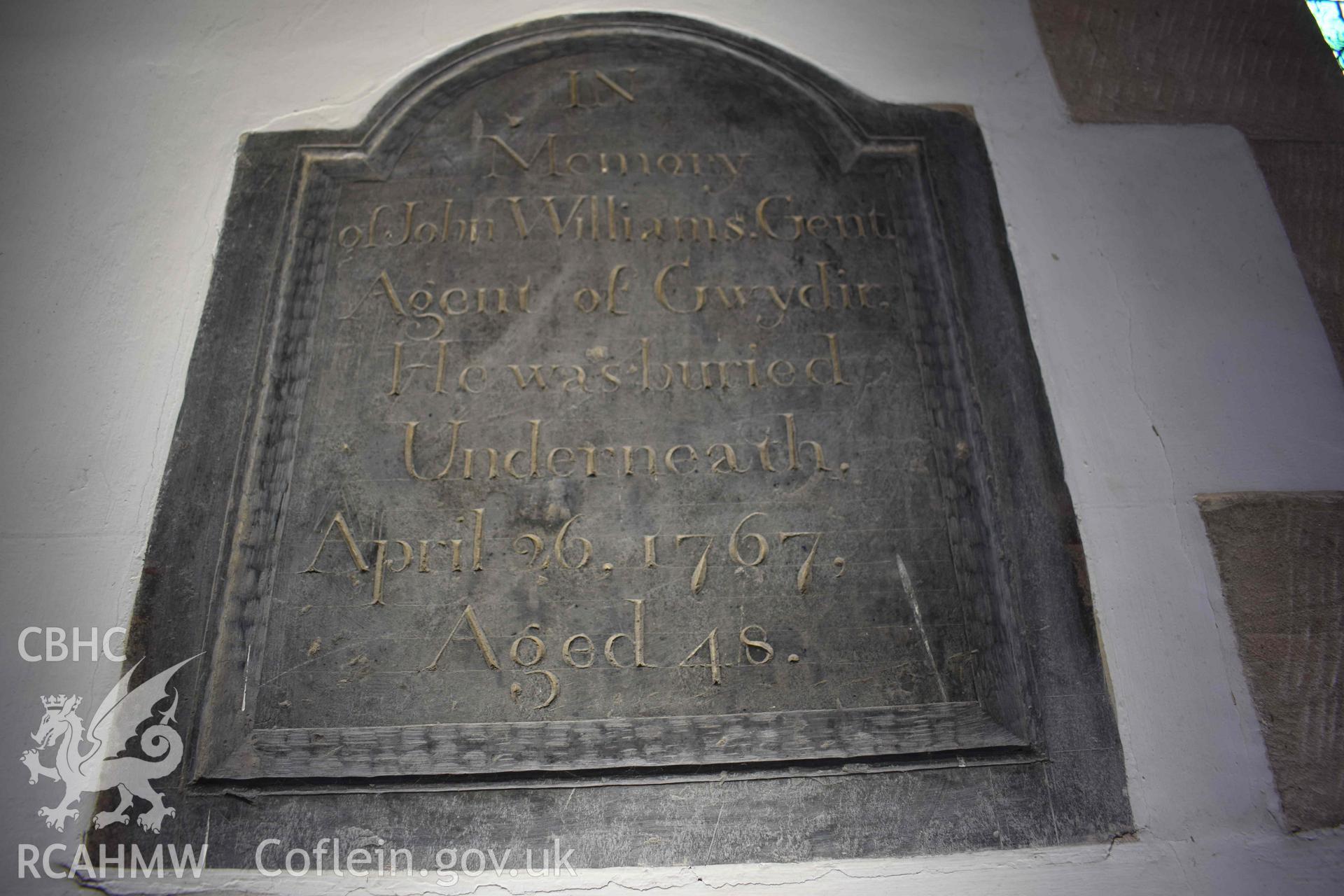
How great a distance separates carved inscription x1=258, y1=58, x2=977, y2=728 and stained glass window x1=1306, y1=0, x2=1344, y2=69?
85.0 inches

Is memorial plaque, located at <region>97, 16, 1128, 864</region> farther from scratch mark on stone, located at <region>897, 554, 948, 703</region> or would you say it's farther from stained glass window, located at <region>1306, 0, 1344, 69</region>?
stained glass window, located at <region>1306, 0, 1344, 69</region>

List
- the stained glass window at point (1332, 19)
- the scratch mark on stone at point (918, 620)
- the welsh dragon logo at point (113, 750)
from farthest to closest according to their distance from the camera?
1. the stained glass window at point (1332, 19)
2. the scratch mark on stone at point (918, 620)
3. the welsh dragon logo at point (113, 750)

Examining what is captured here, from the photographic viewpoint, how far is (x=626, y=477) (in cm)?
225

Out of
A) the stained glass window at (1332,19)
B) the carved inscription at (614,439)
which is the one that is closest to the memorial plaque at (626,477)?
the carved inscription at (614,439)

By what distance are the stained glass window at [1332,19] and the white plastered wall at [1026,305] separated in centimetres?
107

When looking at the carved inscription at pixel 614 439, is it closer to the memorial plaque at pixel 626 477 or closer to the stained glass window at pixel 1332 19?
the memorial plaque at pixel 626 477

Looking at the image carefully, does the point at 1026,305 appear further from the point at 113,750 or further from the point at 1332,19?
the point at 113,750

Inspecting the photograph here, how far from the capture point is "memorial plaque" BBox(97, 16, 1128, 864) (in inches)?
77.1

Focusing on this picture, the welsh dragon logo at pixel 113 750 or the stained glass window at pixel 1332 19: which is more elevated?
the stained glass window at pixel 1332 19

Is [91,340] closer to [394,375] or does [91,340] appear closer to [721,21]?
[394,375]

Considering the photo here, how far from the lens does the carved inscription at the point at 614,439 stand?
6.70ft

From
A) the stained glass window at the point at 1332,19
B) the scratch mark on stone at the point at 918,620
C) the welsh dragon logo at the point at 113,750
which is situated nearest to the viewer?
the welsh dragon logo at the point at 113,750

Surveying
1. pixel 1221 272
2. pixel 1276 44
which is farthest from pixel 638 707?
pixel 1276 44

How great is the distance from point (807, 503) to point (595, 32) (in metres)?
1.87
